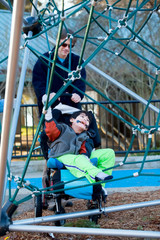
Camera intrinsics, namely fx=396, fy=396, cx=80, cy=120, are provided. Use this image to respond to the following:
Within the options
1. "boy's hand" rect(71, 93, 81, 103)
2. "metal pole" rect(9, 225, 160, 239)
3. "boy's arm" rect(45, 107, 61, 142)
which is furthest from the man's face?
"metal pole" rect(9, 225, 160, 239)

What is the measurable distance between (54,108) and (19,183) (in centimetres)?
130

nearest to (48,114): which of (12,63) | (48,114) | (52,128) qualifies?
(48,114)

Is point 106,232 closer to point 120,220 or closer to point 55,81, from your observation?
point 120,220

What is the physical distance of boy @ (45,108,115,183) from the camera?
2996mm

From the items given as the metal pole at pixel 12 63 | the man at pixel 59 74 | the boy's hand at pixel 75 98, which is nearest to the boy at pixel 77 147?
A: the boy's hand at pixel 75 98

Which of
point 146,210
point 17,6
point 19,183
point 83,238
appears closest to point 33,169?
point 146,210

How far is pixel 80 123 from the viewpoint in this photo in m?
3.45

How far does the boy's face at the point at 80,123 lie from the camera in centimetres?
345

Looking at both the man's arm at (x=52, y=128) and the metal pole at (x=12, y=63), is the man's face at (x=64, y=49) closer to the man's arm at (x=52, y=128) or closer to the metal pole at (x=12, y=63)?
the man's arm at (x=52, y=128)

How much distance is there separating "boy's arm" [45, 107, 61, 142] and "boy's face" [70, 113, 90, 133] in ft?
0.75

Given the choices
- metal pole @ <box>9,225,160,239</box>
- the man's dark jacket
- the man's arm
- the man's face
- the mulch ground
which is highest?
the man's face

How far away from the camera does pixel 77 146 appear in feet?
10.8

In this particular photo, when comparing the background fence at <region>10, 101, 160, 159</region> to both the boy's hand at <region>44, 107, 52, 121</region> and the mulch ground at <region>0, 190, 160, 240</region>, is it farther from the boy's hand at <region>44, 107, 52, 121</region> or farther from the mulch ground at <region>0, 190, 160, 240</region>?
the boy's hand at <region>44, 107, 52, 121</region>

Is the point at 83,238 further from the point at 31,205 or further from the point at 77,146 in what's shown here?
the point at 31,205
